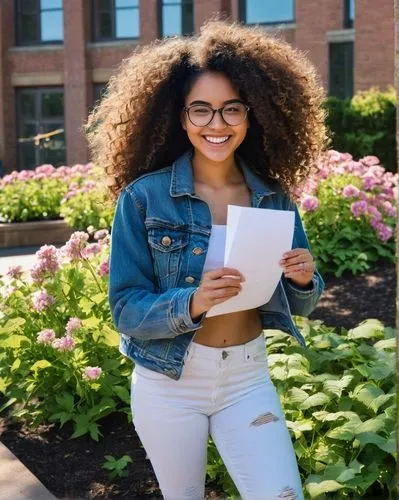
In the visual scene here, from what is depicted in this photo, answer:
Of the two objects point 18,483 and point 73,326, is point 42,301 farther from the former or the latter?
point 18,483

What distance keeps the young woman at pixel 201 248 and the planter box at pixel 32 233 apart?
10696mm

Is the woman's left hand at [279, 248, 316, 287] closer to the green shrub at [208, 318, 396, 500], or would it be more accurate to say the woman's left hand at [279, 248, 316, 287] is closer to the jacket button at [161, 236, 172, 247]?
the jacket button at [161, 236, 172, 247]

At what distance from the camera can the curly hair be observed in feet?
8.89

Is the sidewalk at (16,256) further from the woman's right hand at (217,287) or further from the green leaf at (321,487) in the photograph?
the woman's right hand at (217,287)

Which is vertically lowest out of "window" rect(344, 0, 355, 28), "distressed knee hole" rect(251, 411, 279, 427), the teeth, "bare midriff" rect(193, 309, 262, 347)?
"distressed knee hole" rect(251, 411, 279, 427)

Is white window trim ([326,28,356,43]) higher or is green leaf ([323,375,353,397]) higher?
white window trim ([326,28,356,43])

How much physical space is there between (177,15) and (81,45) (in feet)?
9.32

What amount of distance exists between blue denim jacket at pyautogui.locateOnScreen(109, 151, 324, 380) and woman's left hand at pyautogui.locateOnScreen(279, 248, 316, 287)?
0.13m

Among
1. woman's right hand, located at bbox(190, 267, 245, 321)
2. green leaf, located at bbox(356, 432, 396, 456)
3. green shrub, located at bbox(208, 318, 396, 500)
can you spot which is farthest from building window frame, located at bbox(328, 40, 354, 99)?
woman's right hand, located at bbox(190, 267, 245, 321)

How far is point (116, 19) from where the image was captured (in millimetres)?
26406

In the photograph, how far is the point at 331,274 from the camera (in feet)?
27.4

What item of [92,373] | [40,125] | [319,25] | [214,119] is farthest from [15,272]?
[40,125]

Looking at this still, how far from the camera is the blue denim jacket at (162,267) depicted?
8.24 feet

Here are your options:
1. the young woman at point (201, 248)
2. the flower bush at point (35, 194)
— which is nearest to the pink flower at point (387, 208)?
the young woman at point (201, 248)
